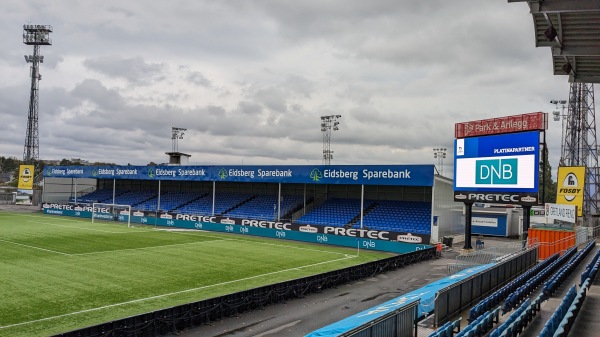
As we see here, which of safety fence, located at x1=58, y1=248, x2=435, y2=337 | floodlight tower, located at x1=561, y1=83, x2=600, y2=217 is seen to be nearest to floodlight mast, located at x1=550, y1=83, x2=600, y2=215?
floodlight tower, located at x1=561, y1=83, x2=600, y2=217

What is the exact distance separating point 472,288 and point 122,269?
19602 millimetres

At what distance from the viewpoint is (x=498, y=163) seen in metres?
30.3

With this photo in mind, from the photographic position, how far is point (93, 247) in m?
35.6

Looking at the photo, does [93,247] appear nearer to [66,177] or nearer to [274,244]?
[274,244]

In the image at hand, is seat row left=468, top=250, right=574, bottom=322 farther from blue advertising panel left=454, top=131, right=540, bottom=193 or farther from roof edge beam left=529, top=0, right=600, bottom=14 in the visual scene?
roof edge beam left=529, top=0, right=600, bottom=14

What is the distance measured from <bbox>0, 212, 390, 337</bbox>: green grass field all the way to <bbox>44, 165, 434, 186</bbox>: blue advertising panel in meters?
7.07

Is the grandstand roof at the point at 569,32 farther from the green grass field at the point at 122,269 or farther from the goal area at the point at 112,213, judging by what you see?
the goal area at the point at 112,213

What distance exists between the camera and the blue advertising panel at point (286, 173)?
135 feet

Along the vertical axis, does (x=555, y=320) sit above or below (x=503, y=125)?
below

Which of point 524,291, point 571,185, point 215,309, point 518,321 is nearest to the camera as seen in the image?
point 518,321

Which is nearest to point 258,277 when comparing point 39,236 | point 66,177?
point 39,236

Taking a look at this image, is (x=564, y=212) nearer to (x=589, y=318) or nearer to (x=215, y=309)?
(x=589, y=318)

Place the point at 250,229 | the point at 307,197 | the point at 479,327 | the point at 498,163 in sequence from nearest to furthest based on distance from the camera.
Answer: the point at 479,327, the point at 498,163, the point at 250,229, the point at 307,197

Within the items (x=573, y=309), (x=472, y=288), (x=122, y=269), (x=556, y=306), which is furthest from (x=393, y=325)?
(x=122, y=269)
